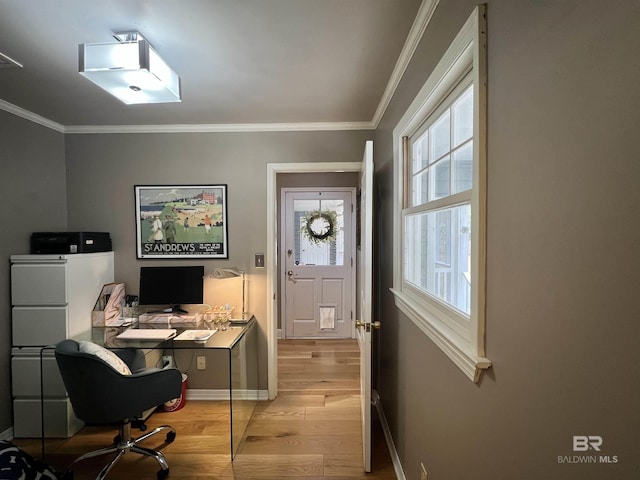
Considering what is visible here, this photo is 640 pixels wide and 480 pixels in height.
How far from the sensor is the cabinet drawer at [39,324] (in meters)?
2.26

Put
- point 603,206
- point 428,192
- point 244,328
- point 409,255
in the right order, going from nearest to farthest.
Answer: point 603,206, point 428,192, point 409,255, point 244,328

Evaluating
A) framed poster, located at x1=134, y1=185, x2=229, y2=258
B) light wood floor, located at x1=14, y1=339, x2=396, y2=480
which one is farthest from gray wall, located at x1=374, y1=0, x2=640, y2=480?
framed poster, located at x1=134, y1=185, x2=229, y2=258

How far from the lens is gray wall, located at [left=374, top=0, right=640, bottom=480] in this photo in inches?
19.0

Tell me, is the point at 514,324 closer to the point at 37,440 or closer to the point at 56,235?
the point at 56,235

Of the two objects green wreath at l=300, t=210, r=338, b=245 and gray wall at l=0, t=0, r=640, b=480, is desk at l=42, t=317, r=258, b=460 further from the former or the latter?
green wreath at l=300, t=210, r=338, b=245

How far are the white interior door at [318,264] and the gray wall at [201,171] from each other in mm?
1403

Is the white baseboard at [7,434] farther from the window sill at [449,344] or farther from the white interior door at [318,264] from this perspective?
the window sill at [449,344]

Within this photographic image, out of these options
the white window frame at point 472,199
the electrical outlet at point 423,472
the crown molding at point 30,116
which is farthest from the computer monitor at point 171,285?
the electrical outlet at point 423,472

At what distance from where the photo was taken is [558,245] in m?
0.62

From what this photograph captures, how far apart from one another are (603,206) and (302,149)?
2.46 metres

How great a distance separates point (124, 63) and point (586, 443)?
6.71ft

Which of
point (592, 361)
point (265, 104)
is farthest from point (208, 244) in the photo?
point (592, 361)

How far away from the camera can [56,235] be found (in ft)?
7.77

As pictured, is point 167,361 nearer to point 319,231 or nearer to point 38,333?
point 38,333
